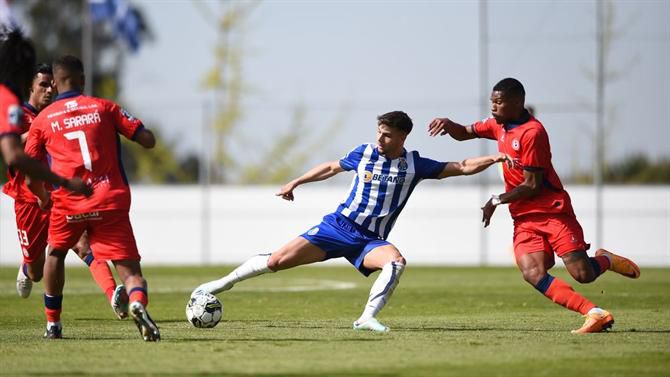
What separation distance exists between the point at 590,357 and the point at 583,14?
2417 cm

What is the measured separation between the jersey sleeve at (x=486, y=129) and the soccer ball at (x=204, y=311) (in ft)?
10.7

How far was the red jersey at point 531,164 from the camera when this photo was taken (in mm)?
11286

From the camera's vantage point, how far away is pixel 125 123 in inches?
393

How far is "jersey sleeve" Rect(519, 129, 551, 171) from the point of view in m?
11.3

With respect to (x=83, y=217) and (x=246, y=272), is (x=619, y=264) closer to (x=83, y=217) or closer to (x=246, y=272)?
(x=246, y=272)

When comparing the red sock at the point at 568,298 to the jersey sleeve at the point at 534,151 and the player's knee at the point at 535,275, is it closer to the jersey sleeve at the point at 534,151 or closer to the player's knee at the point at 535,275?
the player's knee at the point at 535,275

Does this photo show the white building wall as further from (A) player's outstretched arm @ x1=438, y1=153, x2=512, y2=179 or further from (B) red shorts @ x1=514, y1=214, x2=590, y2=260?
(A) player's outstretched arm @ x1=438, y1=153, x2=512, y2=179

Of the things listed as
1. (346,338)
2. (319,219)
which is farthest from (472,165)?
(319,219)

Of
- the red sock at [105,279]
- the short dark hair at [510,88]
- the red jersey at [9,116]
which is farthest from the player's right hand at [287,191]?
the red jersey at [9,116]

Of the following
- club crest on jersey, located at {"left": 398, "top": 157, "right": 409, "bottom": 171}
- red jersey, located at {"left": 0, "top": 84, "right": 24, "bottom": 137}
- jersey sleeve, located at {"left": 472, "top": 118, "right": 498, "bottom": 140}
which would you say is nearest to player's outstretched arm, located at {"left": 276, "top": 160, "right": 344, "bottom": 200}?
club crest on jersey, located at {"left": 398, "top": 157, "right": 409, "bottom": 171}

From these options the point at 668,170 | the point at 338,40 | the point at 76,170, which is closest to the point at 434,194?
the point at 668,170

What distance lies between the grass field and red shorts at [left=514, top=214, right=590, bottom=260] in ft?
2.65

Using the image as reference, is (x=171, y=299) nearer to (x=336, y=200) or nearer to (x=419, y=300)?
(x=419, y=300)

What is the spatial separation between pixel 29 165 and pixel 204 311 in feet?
9.57
